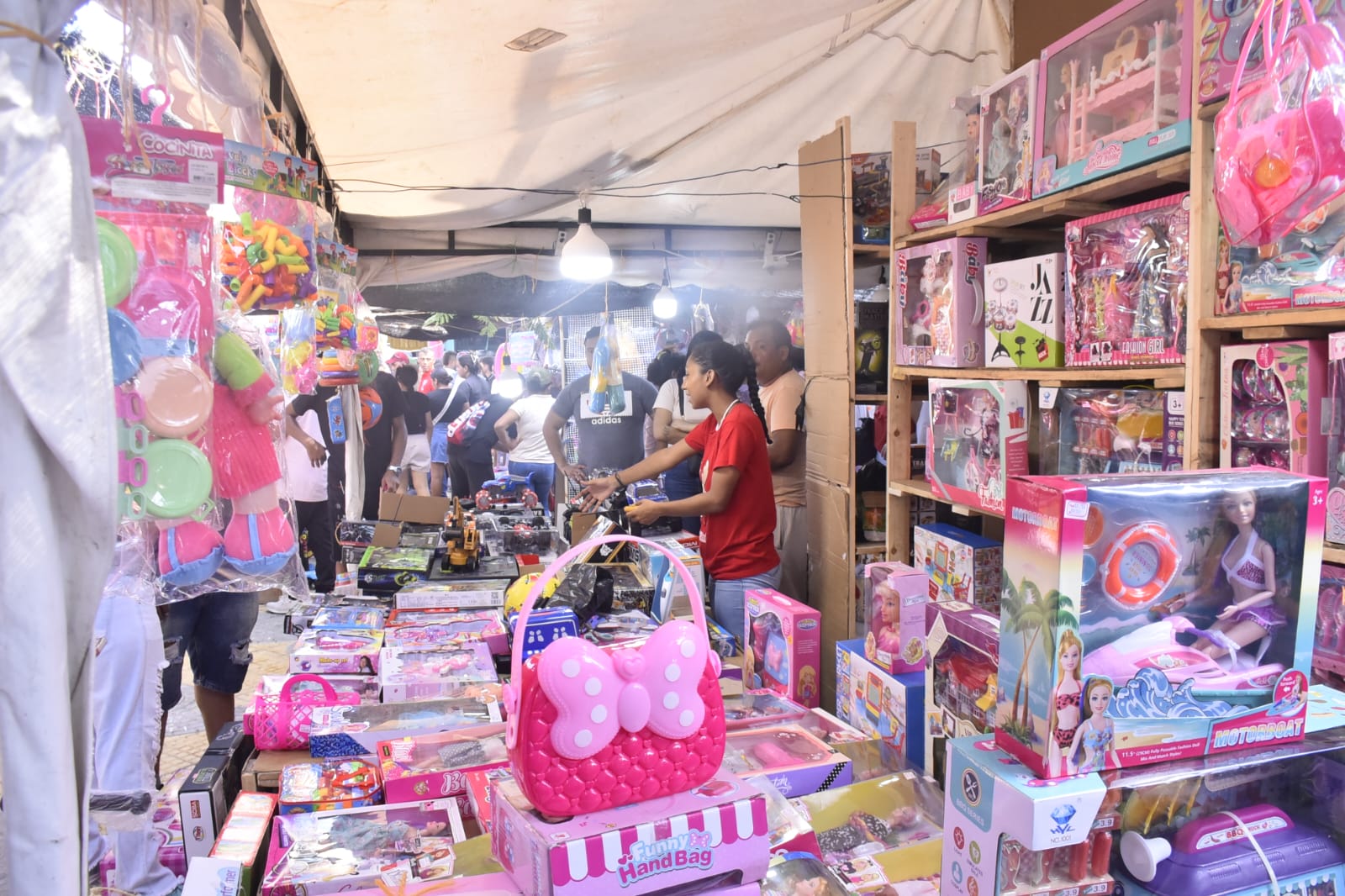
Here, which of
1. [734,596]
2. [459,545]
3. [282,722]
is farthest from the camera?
[459,545]

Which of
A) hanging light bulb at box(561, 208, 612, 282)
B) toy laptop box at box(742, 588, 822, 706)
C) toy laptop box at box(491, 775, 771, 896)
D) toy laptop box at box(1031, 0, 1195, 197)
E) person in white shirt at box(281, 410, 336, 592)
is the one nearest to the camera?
toy laptop box at box(491, 775, 771, 896)

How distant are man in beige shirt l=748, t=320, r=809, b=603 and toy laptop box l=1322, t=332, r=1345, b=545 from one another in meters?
2.62

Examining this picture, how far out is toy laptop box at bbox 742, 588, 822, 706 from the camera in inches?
102

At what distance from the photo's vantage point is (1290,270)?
159 centimetres

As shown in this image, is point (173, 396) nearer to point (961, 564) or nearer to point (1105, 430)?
point (1105, 430)

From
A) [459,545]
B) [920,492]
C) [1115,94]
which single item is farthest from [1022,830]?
[459,545]

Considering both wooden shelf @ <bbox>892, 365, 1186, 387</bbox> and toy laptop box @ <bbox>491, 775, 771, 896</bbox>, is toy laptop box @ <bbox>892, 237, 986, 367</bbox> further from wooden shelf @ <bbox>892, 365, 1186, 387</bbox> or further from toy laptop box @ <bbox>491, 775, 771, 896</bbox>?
toy laptop box @ <bbox>491, 775, 771, 896</bbox>

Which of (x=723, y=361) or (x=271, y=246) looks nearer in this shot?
(x=271, y=246)

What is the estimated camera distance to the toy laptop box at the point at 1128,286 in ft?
6.28

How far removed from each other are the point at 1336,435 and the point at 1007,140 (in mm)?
1297

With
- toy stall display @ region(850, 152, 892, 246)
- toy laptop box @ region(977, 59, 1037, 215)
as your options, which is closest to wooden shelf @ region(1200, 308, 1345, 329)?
toy laptop box @ region(977, 59, 1037, 215)

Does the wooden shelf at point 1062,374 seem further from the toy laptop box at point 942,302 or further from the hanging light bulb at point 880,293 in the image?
the hanging light bulb at point 880,293

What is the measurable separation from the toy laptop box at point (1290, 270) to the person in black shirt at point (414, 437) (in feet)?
22.4

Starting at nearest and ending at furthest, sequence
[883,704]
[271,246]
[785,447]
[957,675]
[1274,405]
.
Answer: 1. [1274,405]
2. [957,675]
3. [883,704]
4. [271,246]
5. [785,447]
